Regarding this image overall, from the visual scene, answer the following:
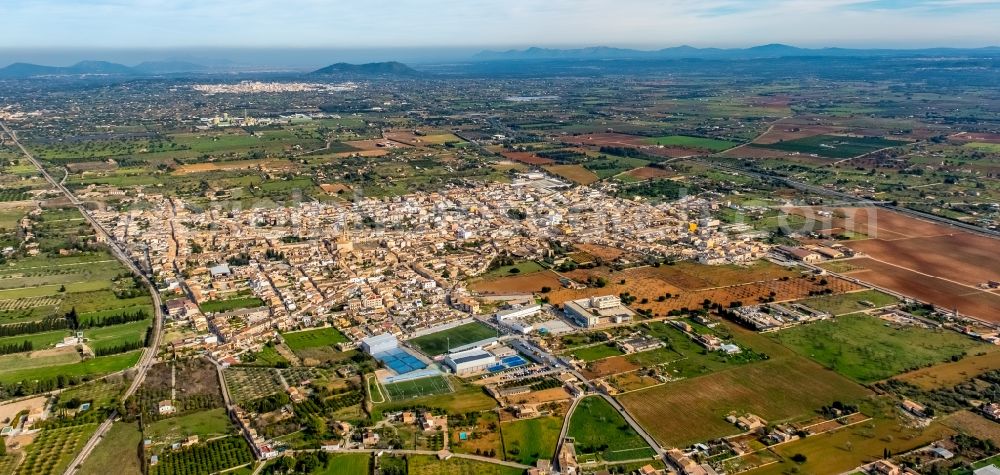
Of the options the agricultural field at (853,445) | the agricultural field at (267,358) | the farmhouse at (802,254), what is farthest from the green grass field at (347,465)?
the farmhouse at (802,254)

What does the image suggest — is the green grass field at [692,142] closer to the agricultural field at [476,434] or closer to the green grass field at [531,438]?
the green grass field at [531,438]

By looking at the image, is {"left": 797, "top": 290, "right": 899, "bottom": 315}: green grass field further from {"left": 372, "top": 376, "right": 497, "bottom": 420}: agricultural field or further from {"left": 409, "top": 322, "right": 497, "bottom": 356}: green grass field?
{"left": 372, "top": 376, "right": 497, "bottom": 420}: agricultural field

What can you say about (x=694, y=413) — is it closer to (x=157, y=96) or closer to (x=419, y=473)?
(x=419, y=473)

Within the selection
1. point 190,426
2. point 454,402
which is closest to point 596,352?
point 454,402

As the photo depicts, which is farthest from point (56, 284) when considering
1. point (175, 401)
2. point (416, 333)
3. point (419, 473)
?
point (419, 473)

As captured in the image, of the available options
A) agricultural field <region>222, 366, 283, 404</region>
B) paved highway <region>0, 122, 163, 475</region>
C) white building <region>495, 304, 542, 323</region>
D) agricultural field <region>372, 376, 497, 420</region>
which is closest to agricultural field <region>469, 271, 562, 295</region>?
white building <region>495, 304, 542, 323</region>

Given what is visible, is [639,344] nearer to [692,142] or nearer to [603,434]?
[603,434]
